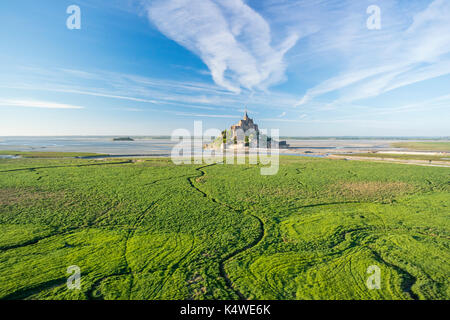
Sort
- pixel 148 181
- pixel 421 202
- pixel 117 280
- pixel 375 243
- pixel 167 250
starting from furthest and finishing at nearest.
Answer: pixel 148 181, pixel 421 202, pixel 375 243, pixel 167 250, pixel 117 280

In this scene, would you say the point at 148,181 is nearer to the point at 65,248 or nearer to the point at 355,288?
the point at 65,248

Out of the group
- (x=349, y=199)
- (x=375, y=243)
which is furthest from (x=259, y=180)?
(x=375, y=243)

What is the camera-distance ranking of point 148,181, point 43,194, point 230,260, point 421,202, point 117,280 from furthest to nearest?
point 148,181 → point 43,194 → point 421,202 → point 230,260 → point 117,280

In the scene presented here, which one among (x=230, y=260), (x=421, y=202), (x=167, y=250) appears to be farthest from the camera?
(x=421, y=202)

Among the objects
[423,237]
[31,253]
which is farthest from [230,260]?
[423,237]

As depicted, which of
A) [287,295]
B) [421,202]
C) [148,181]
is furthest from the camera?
[148,181]

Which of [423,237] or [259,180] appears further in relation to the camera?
[259,180]

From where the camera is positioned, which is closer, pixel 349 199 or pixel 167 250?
pixel 167 250

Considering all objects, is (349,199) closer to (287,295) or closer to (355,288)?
(355,288)
